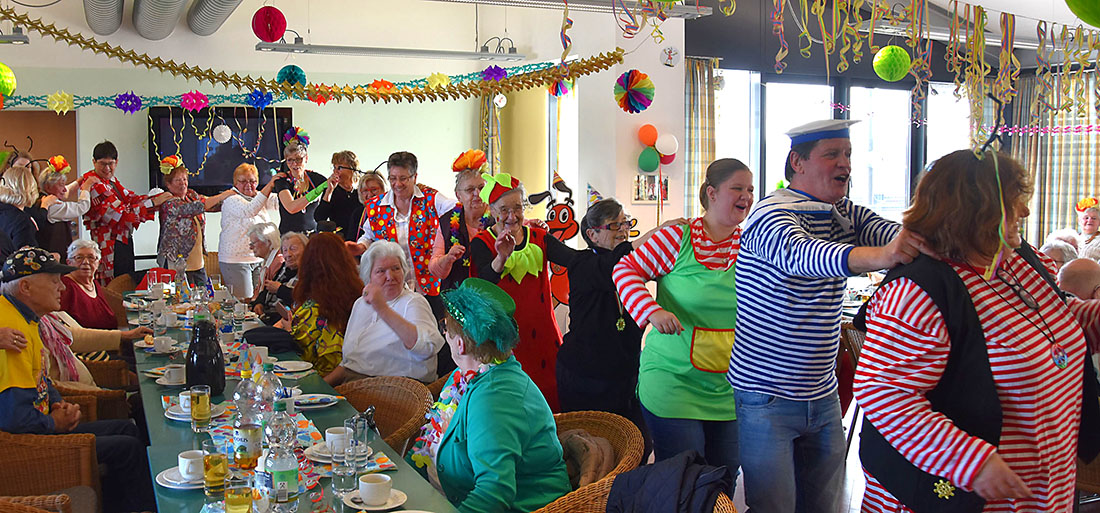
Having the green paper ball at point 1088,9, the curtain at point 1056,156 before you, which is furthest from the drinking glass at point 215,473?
the curtain at point 1056,156

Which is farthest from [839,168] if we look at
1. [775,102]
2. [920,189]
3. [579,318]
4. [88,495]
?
[775,102]

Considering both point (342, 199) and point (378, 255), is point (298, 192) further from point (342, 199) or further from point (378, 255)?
point (378, 255)

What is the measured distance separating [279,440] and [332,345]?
1981mm

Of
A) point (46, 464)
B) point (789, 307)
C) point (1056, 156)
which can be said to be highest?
point (1056, 156)

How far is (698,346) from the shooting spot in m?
2.94

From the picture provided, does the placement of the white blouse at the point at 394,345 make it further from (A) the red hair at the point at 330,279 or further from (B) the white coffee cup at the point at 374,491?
(B) the white coffee cup at the point at 374,491

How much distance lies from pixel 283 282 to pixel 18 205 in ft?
8.97

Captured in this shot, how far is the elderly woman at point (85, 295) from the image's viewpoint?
17.8 feet

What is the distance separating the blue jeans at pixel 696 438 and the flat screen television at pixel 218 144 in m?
9.09

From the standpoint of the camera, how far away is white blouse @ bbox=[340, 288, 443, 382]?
408cm

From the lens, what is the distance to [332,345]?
→ 4.46 metres

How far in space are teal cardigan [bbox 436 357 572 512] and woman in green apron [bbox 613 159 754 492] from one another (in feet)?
1.64

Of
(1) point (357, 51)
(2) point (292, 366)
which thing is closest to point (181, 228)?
(1) point (357, 51)

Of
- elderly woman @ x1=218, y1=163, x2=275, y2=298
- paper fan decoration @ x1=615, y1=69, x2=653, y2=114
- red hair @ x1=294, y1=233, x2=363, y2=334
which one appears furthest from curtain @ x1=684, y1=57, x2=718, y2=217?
red hair @ x1=294, y1=233, x2=363, y2=334
